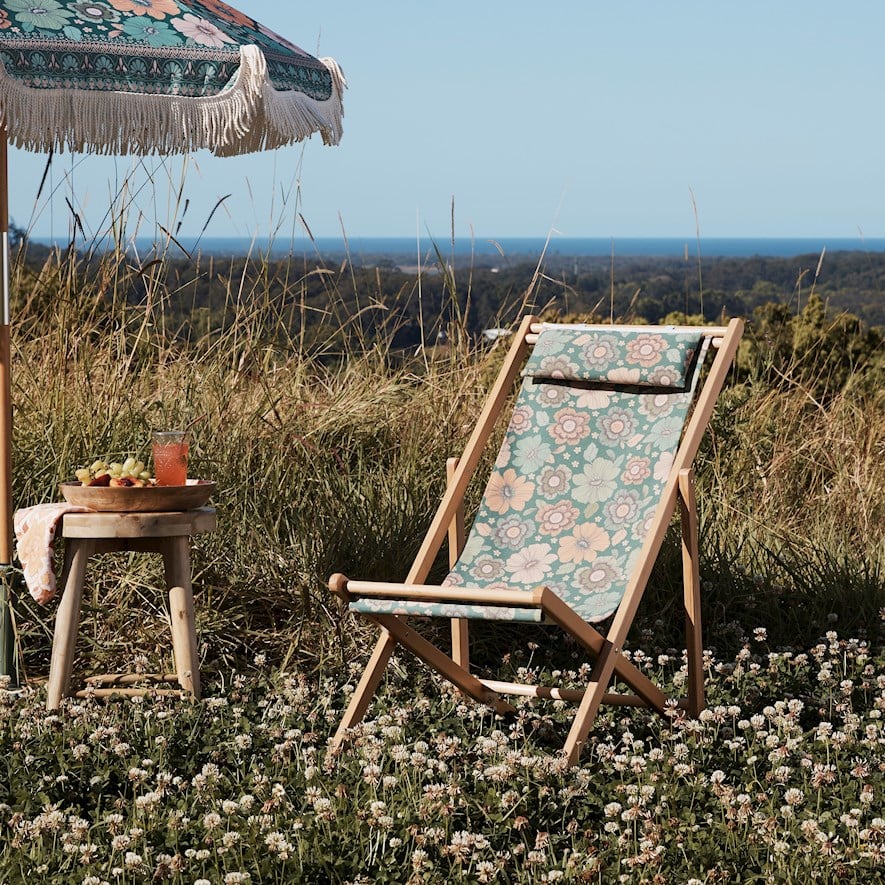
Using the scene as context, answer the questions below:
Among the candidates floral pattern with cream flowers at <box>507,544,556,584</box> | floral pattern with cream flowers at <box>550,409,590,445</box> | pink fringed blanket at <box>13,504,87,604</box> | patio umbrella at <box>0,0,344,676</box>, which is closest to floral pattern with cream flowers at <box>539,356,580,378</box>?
floral pattern with cream flowers at <box>550,409,590,445</box>

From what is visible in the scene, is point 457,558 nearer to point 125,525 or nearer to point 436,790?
point 125,525

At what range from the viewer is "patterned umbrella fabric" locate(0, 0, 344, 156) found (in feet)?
11.0

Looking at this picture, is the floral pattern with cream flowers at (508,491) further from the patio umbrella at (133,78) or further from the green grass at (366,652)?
the patio umbrella at (133,78)

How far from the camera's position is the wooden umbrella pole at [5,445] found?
3.90 m

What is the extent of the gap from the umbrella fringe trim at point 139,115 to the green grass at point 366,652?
4.64ft

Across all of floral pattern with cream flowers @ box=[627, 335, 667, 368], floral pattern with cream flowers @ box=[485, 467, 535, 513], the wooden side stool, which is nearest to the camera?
the wooden side stool

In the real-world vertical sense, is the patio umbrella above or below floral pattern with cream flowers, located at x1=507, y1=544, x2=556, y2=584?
above

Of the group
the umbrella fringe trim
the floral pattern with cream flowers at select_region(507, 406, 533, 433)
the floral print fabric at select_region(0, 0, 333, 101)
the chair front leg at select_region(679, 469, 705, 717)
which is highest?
the floral print fabric at select_region(0, 0, 333, 101)

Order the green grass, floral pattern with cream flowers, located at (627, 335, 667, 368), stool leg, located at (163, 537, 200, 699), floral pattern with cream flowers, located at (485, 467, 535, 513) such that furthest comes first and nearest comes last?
floral pattern with cream flowers, located at (485, 467, 535, 513) < floral pattern with cream flowers, located at (627, 335, 667, 368) < stool leg, located at (163, 537, 200, 699) < the green grass

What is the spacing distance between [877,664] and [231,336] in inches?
108

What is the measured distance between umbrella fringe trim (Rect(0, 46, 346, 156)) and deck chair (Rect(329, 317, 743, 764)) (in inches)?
49.3

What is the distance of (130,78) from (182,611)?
1527mm

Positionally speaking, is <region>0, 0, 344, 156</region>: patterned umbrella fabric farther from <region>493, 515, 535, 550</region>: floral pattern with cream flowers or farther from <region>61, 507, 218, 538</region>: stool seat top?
<region>493, 515, 535, 550</region>: floral pattern with cream flowers

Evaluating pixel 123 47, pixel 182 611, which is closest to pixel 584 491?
pixel 182 611
